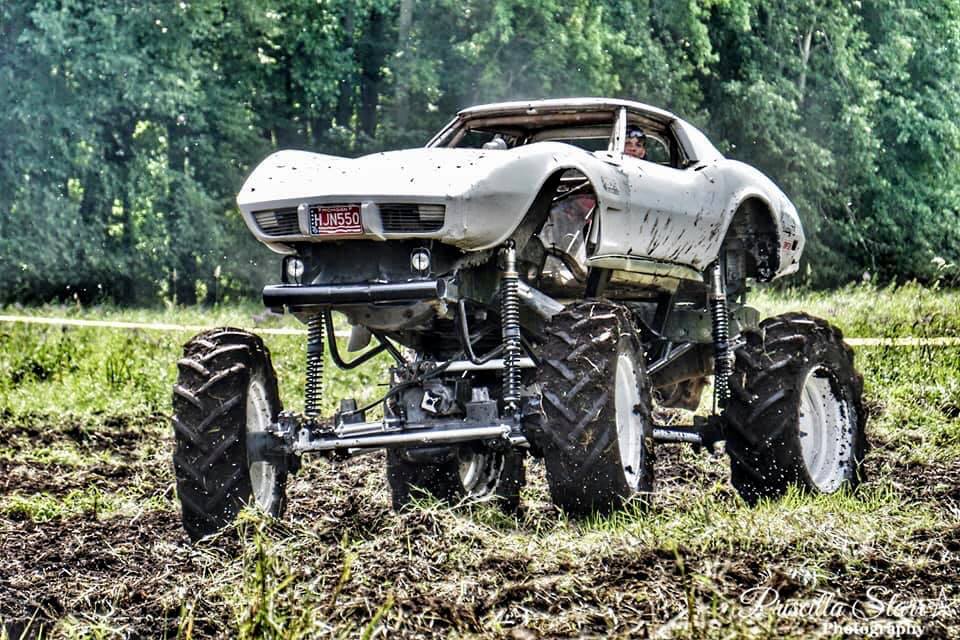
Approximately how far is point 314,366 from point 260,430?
0.43m

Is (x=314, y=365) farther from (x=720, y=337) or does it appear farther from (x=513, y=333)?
(x=720, y=337)

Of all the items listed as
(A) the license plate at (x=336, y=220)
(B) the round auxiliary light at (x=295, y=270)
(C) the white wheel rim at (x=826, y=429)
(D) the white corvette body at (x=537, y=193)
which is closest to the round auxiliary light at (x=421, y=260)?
(D) the white corvette body at (x=537, y=193)

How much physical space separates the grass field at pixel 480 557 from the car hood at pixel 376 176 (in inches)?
60.3

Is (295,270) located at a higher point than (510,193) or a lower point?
lower

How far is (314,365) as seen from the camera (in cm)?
860

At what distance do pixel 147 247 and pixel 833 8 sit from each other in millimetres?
17495

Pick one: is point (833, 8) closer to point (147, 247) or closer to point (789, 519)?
point (147, 247)

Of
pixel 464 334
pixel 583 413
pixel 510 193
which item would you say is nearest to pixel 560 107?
pixel 510 193

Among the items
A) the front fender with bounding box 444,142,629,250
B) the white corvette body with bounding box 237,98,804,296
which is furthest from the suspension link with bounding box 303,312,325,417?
the front fender with bounding box 444,142,629,250

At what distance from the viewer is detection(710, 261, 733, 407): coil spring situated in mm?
9867

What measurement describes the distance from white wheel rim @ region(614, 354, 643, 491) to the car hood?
122 centimetres

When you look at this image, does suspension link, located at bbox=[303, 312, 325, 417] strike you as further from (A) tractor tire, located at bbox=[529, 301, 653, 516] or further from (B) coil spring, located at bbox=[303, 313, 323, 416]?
(A) tractor tire, located at bbox=[529, 301, 653, 516]

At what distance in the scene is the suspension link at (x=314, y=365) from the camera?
8531mm

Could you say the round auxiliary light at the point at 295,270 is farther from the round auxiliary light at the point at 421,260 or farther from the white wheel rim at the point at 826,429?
the white wheel rim at the point at 826,429
